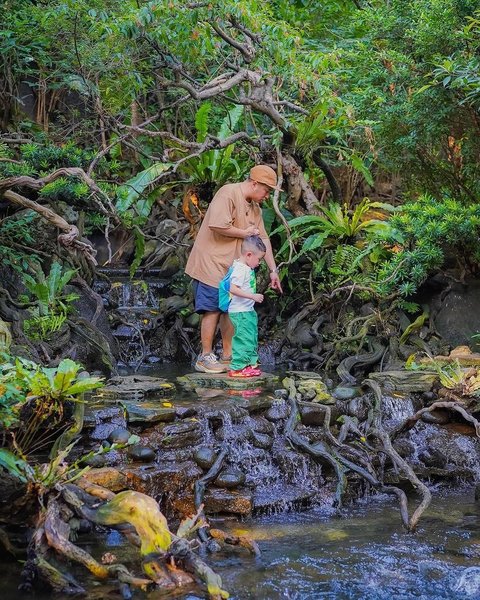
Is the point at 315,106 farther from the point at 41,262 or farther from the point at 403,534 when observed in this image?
the point at 403,534

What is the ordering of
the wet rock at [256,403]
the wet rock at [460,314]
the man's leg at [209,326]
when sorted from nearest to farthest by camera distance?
1. the wet rock at [256,403]
2. the man's leg at [209,326]
3. the wet rock at [460,314]

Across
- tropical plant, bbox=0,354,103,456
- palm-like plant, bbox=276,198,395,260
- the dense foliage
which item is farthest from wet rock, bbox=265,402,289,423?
palm-like plant, bbox=276,198,395,260

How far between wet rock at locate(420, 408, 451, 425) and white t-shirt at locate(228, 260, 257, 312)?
2.21 metres

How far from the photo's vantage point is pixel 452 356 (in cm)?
903

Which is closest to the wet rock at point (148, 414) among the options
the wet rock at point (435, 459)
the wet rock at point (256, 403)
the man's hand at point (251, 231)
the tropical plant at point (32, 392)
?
the wet rock at point (256, 403)

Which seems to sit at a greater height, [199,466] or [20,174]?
[20,174]

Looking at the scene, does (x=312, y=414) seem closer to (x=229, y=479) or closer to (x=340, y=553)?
(x=229, y=479)

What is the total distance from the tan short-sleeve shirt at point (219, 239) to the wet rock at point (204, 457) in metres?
2.57

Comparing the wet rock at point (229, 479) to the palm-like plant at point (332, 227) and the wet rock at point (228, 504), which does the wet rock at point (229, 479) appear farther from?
the palm-like plant at point (332, 227)

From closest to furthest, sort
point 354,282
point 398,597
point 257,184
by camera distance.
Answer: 1. point 398,597
2. point 257,184
3. point 354,282

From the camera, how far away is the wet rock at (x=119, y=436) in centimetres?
623

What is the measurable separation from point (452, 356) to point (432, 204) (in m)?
2.05

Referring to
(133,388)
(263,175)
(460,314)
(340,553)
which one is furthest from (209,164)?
(340,553)

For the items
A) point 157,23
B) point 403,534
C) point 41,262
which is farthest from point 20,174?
point 403,534
